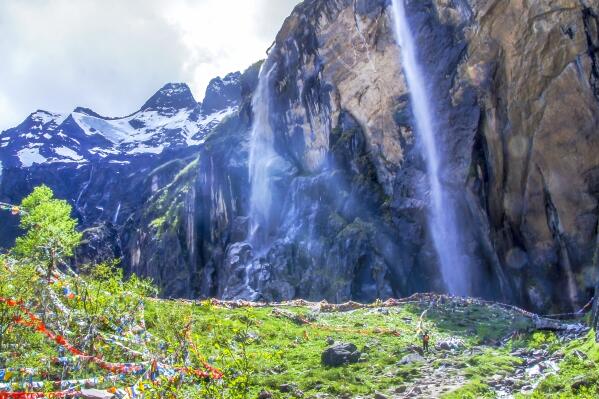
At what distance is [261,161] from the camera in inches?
2940

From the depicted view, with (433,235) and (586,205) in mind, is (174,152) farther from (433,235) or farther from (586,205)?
(586,205)

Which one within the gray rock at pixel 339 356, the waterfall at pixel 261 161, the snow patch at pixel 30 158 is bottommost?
the gray rock at pixel 339 356

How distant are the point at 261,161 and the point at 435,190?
1274 inches

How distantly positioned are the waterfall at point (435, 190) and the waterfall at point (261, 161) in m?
25.3

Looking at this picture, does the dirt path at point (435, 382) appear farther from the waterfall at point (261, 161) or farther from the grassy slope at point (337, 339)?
the waterfall at point (261, 161)

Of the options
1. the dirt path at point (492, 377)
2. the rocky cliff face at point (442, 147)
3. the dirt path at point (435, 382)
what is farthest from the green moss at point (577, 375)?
the rocky cliff face at point (442, 147)

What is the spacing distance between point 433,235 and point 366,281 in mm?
7541

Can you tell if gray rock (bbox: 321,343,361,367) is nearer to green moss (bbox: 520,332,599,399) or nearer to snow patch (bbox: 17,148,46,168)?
green moss (bbox: 520,332,599,399)

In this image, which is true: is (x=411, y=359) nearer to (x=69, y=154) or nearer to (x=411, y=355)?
(x=411, y=355)

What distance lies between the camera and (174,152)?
605 ft

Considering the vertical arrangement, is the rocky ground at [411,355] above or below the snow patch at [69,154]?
below

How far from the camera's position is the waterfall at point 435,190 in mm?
45750

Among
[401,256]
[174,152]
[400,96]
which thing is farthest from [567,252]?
[174,152]

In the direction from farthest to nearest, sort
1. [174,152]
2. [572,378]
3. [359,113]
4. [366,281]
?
1. [174,152]
2. [359,113]
3. [366,281]
4. [572,378]
